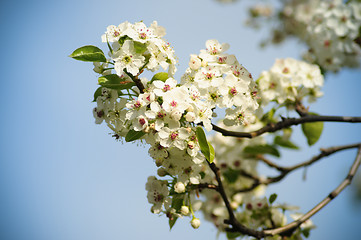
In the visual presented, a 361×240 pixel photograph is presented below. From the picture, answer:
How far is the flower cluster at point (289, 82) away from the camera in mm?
3176

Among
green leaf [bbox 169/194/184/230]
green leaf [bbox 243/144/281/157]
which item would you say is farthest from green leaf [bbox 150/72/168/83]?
green leaf [bbox 243/144/281/157]

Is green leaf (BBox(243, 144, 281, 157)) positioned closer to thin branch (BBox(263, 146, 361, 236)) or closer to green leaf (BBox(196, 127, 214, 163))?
thin branch (BBox(263, 146, 361, 236))

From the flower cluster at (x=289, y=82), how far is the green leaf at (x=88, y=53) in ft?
5.52

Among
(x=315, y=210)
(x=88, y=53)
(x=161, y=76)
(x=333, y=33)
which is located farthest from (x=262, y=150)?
(x=88, y=53)

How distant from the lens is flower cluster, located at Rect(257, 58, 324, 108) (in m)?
3.18

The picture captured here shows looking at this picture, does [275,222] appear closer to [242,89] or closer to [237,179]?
[237,179]

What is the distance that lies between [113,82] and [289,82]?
193 centimetres

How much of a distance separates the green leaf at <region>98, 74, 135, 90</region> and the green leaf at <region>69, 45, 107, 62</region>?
0.13 m

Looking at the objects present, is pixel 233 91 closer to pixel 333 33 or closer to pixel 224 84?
pixel 224 84

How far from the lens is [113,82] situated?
2.01 m

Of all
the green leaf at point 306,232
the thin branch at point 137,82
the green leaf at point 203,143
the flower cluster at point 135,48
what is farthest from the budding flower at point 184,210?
the green leaf at point 306,232

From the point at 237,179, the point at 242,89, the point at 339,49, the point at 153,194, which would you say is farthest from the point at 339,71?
the point at 153,194

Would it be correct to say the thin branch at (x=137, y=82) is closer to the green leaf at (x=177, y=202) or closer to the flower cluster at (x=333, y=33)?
the green leaf at (x=177, y=202)

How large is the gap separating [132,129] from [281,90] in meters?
1.75
